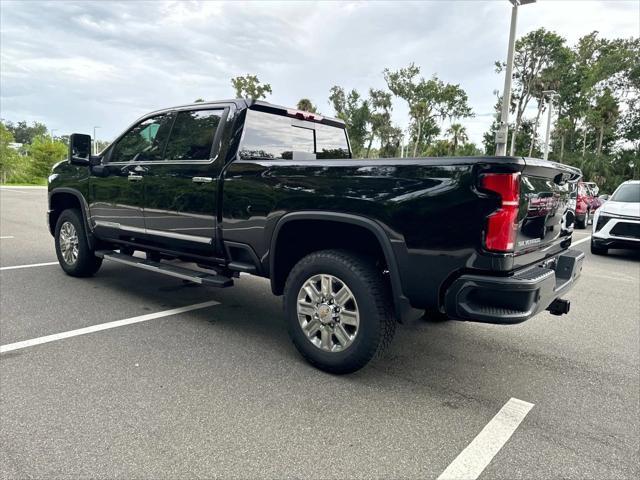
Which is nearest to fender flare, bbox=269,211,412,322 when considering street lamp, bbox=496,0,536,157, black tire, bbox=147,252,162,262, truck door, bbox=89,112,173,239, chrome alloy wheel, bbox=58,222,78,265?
truck door, bbox=89,112,173,239

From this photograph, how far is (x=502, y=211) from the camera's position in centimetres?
259

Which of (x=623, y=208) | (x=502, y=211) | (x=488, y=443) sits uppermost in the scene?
(x=502, y=211)

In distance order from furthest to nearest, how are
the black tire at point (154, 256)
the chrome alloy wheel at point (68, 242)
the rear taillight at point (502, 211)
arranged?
the chrome alloy wheel at point (68, 242), the black tire at point (154, 256), the rear taillight at point (502, 211)

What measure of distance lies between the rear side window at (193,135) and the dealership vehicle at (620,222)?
8596mm

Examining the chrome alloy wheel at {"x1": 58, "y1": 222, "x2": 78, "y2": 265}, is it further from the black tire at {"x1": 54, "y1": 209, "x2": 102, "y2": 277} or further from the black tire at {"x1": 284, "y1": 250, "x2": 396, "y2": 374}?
the black tire at {"x1": 284, "y1": 250, "x2": 396, "y2": 374}

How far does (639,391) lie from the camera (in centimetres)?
328

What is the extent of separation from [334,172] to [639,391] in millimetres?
2607

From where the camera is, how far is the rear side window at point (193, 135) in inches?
164

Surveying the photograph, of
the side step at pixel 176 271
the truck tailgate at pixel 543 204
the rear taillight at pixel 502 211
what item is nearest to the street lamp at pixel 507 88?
the truck tailgate at pixel 543 204

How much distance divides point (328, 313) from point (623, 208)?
8650 millimetres

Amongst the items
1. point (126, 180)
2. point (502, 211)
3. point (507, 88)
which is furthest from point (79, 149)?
point (507, 88)

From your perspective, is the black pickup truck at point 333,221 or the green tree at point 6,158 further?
the green tree at point 6,158

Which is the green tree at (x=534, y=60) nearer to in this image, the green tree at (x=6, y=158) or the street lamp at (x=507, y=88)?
the street lamp at (x=507, y=88)

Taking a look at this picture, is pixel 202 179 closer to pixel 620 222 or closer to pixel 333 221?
pixel 333 221
